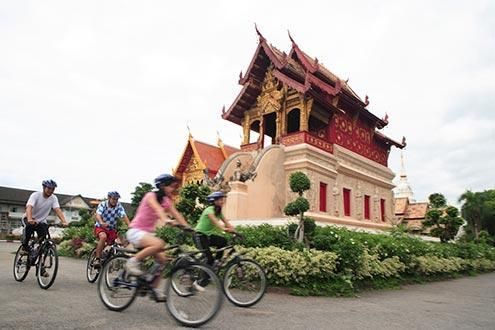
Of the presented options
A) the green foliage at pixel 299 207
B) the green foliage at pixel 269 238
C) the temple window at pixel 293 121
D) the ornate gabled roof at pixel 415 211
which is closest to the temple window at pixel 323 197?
the temple window at pixel 293 121

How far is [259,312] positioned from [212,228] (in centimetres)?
149

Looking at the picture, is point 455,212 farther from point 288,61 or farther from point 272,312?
point 272,312

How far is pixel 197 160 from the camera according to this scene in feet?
69.7

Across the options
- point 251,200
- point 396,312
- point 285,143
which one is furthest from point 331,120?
point 396,312

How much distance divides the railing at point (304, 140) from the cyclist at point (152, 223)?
13.2m

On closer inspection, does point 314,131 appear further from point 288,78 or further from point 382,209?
point 382,209

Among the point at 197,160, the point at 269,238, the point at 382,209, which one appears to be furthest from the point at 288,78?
the point at 382,209

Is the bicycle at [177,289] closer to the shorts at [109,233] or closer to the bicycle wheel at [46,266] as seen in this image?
the bicycle wheel at [46,266]

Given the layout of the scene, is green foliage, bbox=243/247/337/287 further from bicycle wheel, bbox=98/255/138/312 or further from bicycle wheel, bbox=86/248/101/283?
bicycle wheel, bbox=98/255/138/312

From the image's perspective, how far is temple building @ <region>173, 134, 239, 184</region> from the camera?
20.9 metres

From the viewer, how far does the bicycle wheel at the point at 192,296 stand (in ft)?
14.2

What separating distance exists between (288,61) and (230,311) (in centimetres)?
1628

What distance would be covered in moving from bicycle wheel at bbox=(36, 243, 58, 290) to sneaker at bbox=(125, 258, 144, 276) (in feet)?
7.59

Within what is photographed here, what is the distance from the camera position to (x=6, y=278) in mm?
7598
